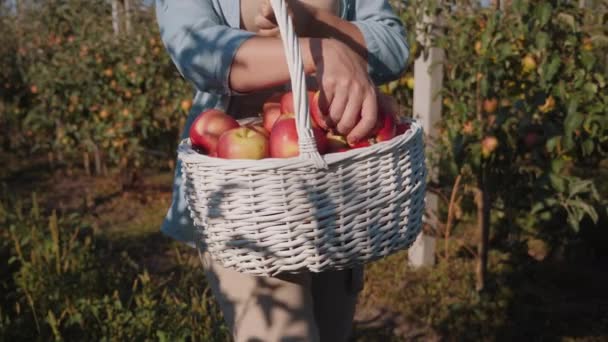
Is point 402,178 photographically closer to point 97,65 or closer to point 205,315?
point 205,315

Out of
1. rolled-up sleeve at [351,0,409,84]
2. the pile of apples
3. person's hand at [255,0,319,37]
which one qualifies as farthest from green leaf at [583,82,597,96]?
person's hand at [255,0,319,37]

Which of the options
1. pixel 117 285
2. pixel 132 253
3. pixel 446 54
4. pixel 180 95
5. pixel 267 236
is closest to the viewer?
pixel 267 236

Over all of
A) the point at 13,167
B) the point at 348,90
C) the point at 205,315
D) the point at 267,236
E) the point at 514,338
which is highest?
the point at 348,90

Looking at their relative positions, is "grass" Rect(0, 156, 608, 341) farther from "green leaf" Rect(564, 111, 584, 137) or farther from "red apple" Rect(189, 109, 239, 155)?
"red apple" Rect(189, 109, 239, 155)

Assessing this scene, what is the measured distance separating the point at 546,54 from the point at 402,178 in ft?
5.68

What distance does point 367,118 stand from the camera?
3.16 feet

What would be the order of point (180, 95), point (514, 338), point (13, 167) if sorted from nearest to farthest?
point (514, 338) < point (180, 95) < point (13, 167)

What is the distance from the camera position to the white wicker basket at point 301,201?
892 millimetres

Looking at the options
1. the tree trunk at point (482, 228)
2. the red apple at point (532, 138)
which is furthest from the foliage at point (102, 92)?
the red apple at point (532, 138)

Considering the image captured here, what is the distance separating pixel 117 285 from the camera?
9.15 ft

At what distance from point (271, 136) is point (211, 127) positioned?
0.36 ft

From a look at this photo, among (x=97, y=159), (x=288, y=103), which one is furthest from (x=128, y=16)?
(x=288, y=103)

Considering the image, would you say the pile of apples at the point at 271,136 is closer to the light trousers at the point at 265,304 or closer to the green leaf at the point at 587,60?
the light trousers at the point at 265,304

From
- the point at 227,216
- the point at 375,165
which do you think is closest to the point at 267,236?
the point at 227,216
